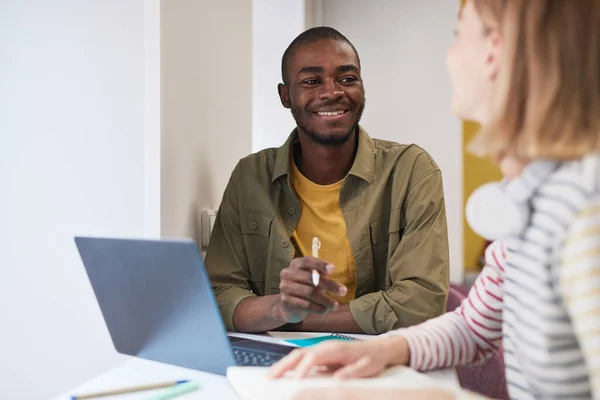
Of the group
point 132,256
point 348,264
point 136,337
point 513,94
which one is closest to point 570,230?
point 513,94

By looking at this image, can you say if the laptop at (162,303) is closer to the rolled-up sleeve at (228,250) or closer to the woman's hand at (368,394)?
the woman's hand at (368,394)

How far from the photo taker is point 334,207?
1517 mm

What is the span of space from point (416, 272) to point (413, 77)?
226 centimetres

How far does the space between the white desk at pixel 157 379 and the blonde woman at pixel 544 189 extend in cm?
18

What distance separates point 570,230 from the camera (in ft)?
1.84

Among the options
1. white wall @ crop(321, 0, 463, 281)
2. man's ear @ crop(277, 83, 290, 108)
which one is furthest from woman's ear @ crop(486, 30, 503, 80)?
white wall @ crop(321, 0, 463, 281)

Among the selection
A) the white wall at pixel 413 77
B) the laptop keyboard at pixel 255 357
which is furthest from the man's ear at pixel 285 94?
the white wall at pixel 413 77

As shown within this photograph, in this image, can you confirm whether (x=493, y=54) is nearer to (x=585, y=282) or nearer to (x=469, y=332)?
(x=585, y=282)

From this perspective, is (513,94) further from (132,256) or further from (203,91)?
(203,91)

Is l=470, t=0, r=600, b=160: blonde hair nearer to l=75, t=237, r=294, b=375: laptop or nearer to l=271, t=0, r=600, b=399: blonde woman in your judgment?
l=271, t=0, r=600, b=399: blonde woman

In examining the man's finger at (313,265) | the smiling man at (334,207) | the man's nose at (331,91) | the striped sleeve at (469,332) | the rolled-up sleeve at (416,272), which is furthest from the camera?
the man's nose at (331,91)

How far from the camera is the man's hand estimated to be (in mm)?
1012

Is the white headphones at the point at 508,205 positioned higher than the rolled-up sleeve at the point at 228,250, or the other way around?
the white headphones at the point at 508,205

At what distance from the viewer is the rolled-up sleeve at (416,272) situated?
1250 mm
